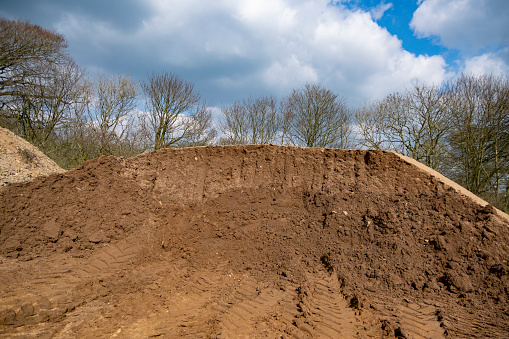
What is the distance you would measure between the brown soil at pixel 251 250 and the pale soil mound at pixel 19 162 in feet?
6.52

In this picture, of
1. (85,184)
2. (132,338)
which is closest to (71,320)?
(132,338)

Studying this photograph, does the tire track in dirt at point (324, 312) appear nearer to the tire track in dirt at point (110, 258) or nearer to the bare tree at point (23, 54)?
the tire track in dirt at point (110, 258)

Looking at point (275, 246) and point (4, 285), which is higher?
point (275, 246)

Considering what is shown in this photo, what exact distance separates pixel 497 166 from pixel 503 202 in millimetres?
2215

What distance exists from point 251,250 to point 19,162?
8676 millimetres

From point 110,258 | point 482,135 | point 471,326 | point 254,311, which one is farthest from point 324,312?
point 482,135

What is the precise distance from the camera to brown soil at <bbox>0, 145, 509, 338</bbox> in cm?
388

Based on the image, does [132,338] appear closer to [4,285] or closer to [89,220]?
[4,285]

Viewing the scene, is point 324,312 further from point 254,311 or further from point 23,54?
point 23,54

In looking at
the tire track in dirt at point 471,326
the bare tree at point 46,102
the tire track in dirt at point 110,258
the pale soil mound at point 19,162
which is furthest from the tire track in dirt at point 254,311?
the bare tree at point 46,102

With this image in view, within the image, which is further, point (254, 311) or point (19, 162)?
point (19, 162)

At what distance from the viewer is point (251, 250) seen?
19.6 feet

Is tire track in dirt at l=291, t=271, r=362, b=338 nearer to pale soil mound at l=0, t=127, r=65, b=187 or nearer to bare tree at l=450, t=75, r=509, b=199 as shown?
pale soil mound at l=0, t=127, r=65, b=187

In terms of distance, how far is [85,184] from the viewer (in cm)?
708
